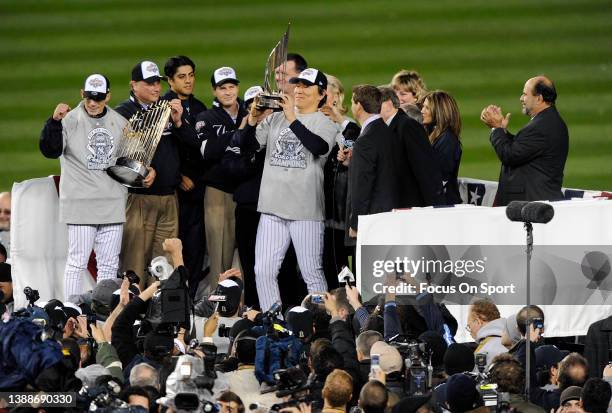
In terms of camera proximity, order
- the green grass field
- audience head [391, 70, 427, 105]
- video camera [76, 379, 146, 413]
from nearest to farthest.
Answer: video camera [76, 379, 146, 413] < audience head [391, 70, 427, 105] < the green grass field

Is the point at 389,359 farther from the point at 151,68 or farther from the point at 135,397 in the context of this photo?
the point at 151,68

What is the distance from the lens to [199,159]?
733cm

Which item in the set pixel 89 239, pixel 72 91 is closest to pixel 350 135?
pixel 89 239

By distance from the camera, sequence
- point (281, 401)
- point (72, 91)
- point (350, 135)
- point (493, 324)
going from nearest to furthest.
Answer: point (281, 401)
point (493, 324)
point (350, 135)
point (72, 91)

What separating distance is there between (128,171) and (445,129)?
137 cm

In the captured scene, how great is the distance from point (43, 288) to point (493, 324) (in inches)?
89.3

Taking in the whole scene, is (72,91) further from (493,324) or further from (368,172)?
(493,324)

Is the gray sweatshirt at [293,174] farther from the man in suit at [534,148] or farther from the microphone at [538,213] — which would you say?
the microphone at [538,213]

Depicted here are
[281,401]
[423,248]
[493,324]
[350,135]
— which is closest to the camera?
[281,401]

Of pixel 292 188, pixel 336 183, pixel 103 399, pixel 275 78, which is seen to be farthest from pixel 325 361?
pixel 275 78

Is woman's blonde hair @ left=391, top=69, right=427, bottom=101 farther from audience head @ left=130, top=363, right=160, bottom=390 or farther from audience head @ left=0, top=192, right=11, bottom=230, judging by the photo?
audience head @ left=130, top=363, right=160, bottom=390

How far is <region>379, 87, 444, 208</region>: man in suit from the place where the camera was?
22.3 ft

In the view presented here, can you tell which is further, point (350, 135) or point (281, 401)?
point (350, 135)

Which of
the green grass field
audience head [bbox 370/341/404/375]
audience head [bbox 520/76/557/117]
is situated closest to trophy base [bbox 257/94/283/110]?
audience head [bbox 520/76/557/117]
